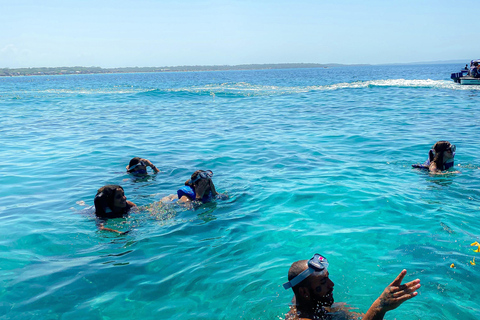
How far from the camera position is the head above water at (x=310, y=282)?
13.1 feet

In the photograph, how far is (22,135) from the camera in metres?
17.6

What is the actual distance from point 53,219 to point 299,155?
7.58 meters

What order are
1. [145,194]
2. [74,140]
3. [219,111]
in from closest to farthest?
[145,194] → [74,140] → [219,111]

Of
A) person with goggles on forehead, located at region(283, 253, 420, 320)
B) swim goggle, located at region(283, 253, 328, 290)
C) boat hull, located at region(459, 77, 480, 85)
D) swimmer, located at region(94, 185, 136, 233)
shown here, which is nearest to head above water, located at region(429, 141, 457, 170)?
person with goggles on forehead, located at region(283, 253, 420, 320)

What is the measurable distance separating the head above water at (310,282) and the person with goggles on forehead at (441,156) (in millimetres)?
7020

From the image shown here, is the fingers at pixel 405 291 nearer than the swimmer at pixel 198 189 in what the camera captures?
Yes

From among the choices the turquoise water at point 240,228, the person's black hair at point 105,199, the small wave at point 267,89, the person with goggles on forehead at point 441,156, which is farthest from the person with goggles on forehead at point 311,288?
the small wave at point 267,89

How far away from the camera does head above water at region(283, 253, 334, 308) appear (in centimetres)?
399

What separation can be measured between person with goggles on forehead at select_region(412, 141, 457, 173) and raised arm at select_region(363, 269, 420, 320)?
7415 millimetres

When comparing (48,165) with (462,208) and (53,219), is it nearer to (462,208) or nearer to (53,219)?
(53,219)

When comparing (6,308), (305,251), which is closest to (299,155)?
(305,251)

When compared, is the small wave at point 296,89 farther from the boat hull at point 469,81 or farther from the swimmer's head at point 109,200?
the swimmer's head at point 109,200

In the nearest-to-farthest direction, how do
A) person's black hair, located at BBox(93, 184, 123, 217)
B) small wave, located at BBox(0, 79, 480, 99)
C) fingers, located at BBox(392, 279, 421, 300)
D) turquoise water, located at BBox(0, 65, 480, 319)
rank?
fingers, located at BBox(392, 279, 421, 300), turquoise water, located at BBox(0, 65, 480, 319), person's black hair, located at BBox(93, 184, 123, 217), small wave, located at BBox(0, 79, 480, 99)

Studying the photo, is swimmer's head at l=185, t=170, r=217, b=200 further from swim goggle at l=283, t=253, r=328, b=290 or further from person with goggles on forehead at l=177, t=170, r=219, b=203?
swim goggle at l=283, t=253, r=328, b=290
